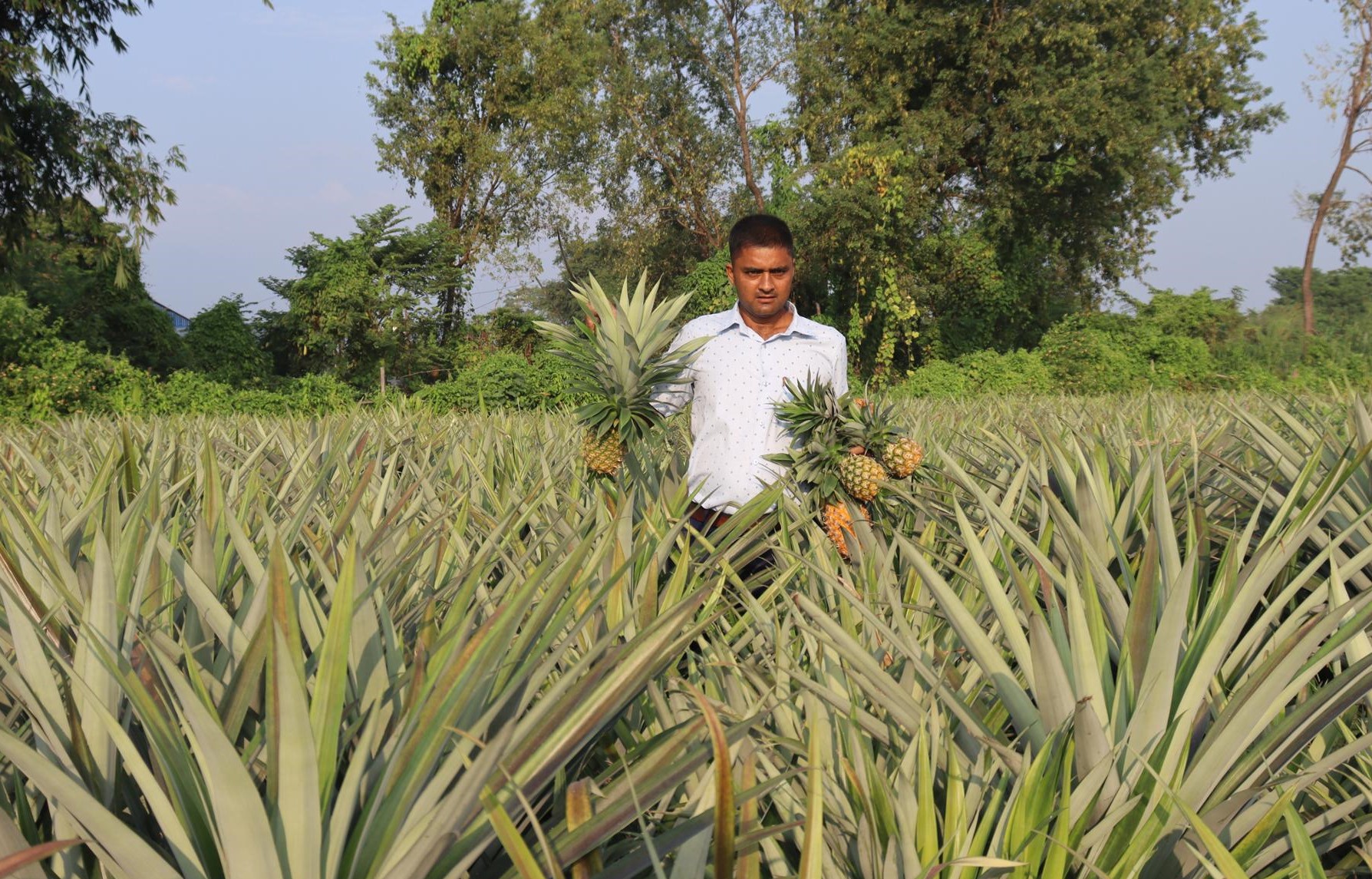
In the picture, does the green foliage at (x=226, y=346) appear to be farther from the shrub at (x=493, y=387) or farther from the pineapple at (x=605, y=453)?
the pineapple at (x=605, y=453)

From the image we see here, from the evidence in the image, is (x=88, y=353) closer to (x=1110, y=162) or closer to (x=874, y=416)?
(x=874, y=416)

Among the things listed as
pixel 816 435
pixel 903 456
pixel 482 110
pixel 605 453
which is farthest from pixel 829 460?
pixel 482 110

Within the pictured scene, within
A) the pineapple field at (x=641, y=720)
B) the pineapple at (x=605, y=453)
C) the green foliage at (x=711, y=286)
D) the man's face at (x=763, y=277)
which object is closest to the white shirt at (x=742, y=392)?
the man's face at (x=763, y=277)

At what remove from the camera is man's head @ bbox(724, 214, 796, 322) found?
112 inches

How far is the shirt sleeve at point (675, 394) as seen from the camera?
2797 millimetres

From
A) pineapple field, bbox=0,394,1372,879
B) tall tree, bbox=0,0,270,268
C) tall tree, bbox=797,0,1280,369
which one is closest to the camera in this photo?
pineapple field, bbox=0,394,1372,879

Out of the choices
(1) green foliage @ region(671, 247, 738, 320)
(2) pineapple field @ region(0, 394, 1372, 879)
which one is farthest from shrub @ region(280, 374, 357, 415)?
(2) pineapple field @ region(0, 394, 1372, 879)

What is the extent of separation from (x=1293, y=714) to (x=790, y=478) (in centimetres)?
150

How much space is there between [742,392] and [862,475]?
74cm

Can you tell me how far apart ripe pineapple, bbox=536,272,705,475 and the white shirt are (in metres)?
0.28

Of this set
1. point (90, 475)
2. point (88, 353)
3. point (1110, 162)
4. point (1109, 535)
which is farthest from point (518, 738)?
point (1110, 162)

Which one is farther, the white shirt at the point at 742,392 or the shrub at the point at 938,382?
the shrub at the point at 938,382

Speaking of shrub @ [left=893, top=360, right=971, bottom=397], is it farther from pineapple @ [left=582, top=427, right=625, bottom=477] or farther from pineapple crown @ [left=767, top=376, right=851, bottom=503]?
pineapple @ [left=582, top=427, right=625, bottom=477]

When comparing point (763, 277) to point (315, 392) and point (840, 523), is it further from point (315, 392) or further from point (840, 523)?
point (315, 392)
